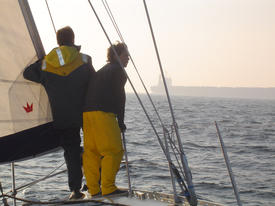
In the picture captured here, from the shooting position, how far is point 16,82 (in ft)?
11.8

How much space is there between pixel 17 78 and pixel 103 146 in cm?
96

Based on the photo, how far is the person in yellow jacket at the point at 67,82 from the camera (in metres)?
3.31

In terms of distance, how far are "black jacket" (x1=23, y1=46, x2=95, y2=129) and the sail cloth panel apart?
0.95 ft

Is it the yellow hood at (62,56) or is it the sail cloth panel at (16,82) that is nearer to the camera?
the yellow hood at (62,56)

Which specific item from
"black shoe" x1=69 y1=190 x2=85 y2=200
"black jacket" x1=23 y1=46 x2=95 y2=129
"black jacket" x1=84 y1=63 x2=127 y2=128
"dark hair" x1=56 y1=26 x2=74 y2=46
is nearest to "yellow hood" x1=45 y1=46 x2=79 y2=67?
"black jacket" x1=23 y1=46 x2=95 y2=129

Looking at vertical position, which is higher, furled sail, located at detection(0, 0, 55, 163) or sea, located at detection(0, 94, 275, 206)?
furled sail, located at detection(0, 0, 55, 163)

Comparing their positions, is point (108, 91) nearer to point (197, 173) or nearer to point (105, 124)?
point (105, 124)

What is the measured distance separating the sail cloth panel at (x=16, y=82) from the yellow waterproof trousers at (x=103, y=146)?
1.99 ft

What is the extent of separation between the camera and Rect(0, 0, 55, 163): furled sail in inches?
139

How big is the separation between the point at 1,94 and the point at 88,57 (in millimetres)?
780

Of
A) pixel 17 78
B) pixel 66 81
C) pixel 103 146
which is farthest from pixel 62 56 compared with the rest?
pixel 103 146

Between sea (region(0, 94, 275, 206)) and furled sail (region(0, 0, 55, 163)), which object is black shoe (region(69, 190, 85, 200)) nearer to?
furled sail (region(0, 0, 55, 163))

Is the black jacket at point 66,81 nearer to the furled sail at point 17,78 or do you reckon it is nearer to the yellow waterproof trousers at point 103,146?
the yellow waterproof trousers at point 103,146

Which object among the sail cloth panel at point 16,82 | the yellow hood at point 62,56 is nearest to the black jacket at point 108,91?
the yellow hood at point 62,56
